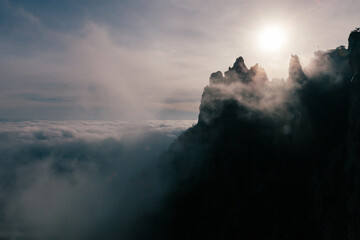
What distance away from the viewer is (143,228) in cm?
13550

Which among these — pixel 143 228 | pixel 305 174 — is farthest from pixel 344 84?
pixel 143 228

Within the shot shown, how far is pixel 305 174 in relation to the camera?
7394 cm

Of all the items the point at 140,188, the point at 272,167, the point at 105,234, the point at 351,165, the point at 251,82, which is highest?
the point at 251,82

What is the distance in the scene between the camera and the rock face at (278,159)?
5447 centimetres

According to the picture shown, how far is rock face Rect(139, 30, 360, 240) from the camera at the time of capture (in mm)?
→ 54469

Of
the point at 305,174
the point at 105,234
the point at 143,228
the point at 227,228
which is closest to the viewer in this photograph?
the point at 305,174

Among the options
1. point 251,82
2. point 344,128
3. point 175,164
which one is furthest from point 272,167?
point 175,164

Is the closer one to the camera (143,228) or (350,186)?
(350,186)

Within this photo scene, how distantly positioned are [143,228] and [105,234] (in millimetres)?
38309

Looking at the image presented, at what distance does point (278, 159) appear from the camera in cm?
8450

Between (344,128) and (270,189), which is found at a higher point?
(344,128)

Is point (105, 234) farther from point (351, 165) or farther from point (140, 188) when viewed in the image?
point (351, 165)

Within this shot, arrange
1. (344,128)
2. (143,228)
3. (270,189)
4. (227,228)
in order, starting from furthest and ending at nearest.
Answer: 1. (143,228)
2. (227,228)
3. (270,189)
4. (344,128)

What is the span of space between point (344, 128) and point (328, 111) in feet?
30.8
